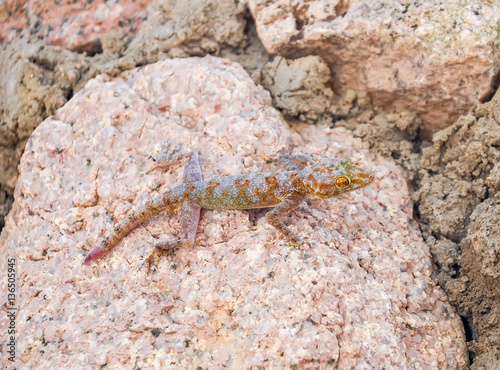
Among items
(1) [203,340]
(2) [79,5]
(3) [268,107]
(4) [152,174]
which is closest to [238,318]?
(1) [203,340]

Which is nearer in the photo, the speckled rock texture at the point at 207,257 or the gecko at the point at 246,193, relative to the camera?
the speckled rock texture at the point at 207,257

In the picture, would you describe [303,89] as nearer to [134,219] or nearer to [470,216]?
[470,216]

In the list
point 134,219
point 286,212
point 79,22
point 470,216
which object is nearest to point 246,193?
point 286,212

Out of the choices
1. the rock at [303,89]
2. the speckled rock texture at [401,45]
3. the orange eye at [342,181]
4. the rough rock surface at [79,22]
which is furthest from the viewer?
the rough rock surface at [79,22]

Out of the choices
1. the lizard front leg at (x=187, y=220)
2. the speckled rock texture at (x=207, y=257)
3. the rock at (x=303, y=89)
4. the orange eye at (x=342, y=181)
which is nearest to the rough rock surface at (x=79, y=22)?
the speckled rock texture at (x=207, y=257)

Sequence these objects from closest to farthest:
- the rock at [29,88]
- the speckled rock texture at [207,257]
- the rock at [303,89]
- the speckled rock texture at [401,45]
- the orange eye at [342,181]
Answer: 1. the speckled rock texture at [207,257]
2. the orange eye at [342,181]
3. the speckled rock texture at [401,45]
4. the rock at [303,89]
5. the rock at [29,88]

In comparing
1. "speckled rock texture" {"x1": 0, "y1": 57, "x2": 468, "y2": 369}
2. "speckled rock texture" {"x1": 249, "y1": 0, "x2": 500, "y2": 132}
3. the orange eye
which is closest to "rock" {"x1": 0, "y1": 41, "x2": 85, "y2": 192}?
"speckled rock texture" {"x1": 0, "y1": 57, "x2": 468, "y2": 369}

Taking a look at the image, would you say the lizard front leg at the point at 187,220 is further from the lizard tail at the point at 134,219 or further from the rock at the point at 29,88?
the rock at the point at 29,88
